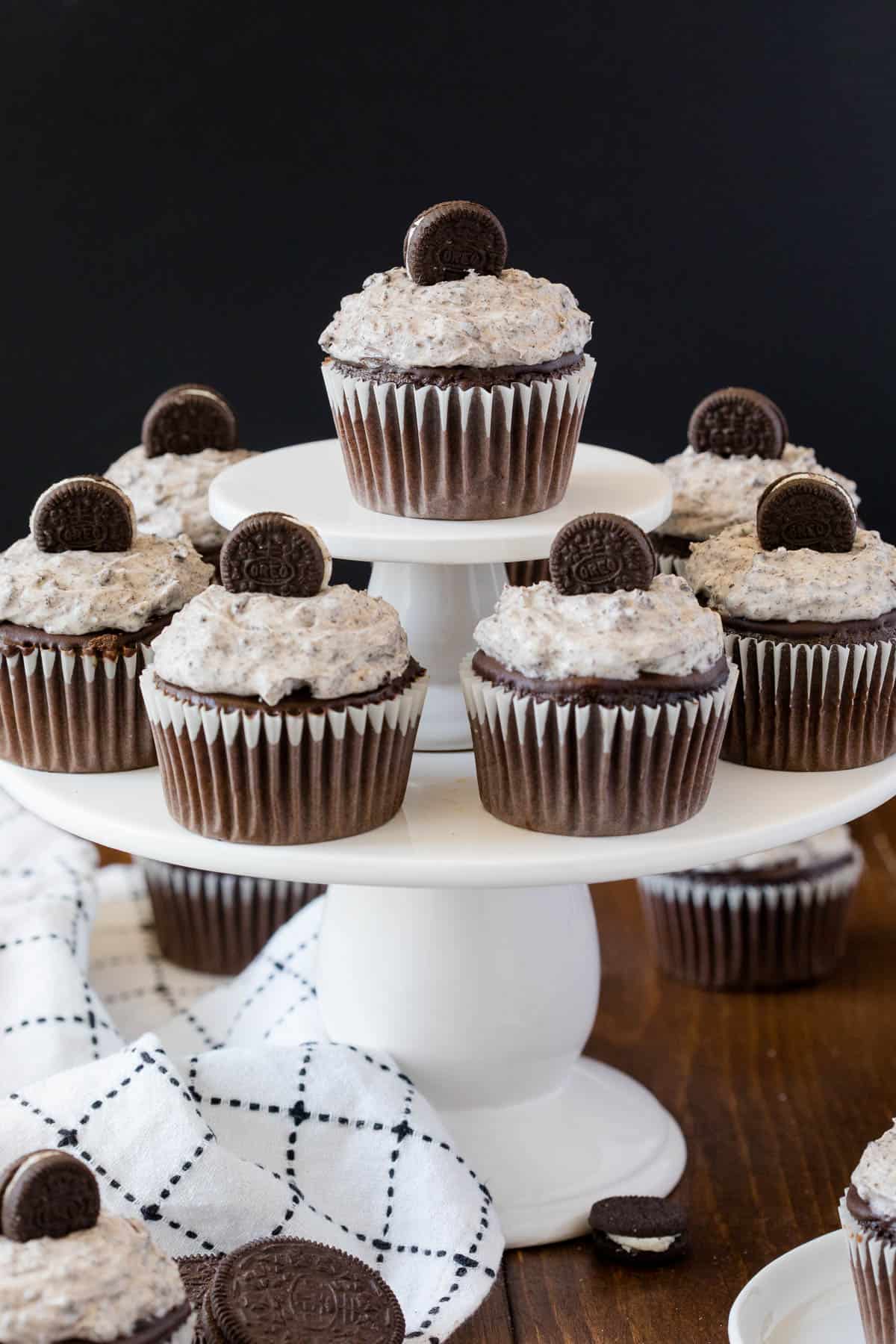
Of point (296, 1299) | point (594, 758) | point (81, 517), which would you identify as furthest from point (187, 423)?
point (296, 1299)

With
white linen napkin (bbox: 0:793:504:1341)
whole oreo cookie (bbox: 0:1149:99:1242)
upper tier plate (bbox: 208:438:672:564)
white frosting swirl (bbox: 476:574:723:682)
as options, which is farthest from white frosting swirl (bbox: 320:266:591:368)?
whole oreo cookie (bbox: 0:1149:99:1242)

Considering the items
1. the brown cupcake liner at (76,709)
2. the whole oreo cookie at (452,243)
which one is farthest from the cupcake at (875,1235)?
the whole oreo cookie at (452,243)

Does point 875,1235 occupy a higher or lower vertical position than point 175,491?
lower

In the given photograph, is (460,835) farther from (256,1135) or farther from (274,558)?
(256,1135)

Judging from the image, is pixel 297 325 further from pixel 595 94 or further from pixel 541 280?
pixel 541 280

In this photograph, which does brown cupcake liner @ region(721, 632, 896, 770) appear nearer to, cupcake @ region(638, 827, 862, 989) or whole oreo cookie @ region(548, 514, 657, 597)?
whole oreo cookie @ region(548, 514, 657, 597)

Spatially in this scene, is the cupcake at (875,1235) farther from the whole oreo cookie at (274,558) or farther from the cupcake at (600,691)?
the whole oreo cookie at (274,558)
